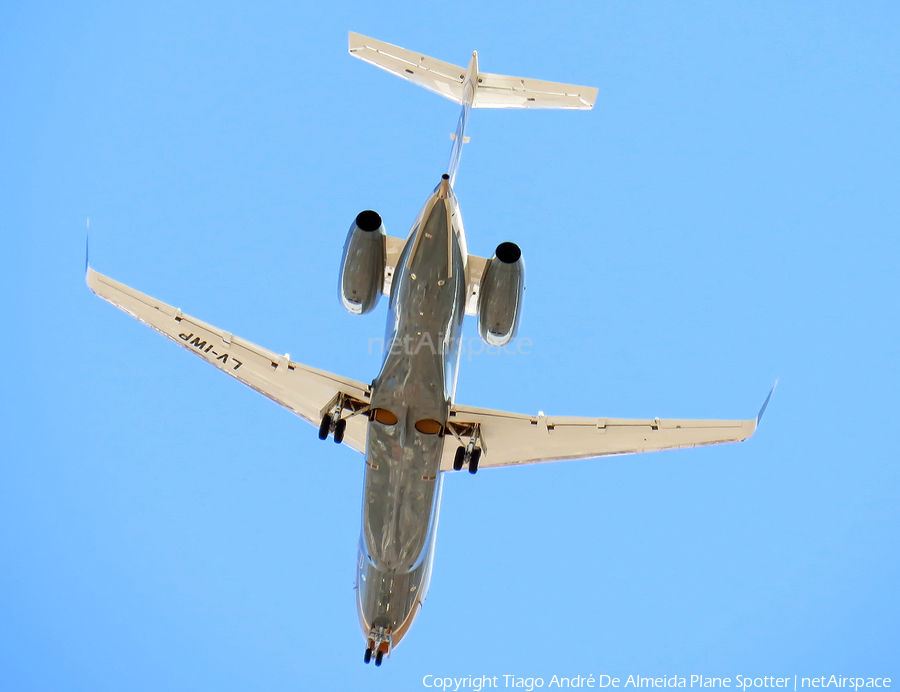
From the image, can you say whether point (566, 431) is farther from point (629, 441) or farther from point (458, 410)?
point (458, 410)

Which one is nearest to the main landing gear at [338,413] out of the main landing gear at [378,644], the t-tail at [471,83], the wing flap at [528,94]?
the main landing gear at [378,644]

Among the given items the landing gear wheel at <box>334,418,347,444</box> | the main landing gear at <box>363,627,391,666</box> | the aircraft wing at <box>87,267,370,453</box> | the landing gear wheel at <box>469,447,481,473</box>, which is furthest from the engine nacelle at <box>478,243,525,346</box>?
the main landing gear at <box>363,627,391,666</box>

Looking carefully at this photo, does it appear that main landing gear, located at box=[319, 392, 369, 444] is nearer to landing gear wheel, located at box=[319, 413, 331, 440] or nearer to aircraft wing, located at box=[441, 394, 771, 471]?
landing gear wheel, located at box=[319, 413, 331, 440]

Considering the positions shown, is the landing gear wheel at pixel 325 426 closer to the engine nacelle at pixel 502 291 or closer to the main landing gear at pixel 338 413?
the main landing gear at pixel 338 413

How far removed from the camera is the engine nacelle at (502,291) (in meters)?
14.8

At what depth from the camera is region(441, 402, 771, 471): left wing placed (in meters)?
16.3

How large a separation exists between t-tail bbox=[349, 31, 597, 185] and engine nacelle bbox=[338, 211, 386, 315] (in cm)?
402

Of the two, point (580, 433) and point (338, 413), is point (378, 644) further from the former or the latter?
point (580, 433)

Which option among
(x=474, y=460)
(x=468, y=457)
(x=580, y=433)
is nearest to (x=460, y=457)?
(x=468, y=457)

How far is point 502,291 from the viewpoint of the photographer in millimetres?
14844

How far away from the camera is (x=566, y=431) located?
55.0 ft

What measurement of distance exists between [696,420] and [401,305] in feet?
20.2

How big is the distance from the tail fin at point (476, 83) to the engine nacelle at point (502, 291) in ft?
15.0

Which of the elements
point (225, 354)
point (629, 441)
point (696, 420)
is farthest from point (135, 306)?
point (696, 420)
